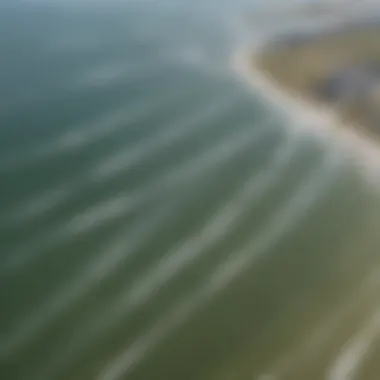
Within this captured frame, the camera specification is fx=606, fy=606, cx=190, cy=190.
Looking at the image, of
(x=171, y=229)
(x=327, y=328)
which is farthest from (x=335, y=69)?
(x=327, y=328)

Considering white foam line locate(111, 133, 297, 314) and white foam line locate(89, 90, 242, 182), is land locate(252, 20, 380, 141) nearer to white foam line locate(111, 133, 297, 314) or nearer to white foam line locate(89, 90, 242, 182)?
white foam line locate(89, 90, 242, 182)

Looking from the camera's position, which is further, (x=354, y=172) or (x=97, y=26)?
(x=97, y=26)

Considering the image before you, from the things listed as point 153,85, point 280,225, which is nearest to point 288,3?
point 153,85

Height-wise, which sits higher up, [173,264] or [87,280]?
[87,280]

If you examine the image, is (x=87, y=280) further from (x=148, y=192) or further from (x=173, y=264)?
(x=148, y=192)

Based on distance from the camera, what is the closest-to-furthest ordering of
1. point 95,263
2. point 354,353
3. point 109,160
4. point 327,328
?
point 354,353 → point 327,328 → point 95,263 → point 109,160

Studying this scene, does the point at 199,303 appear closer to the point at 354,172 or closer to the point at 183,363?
the point at 183,363

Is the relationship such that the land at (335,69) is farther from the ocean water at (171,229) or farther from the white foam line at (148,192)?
the white foam line at (148,192)
